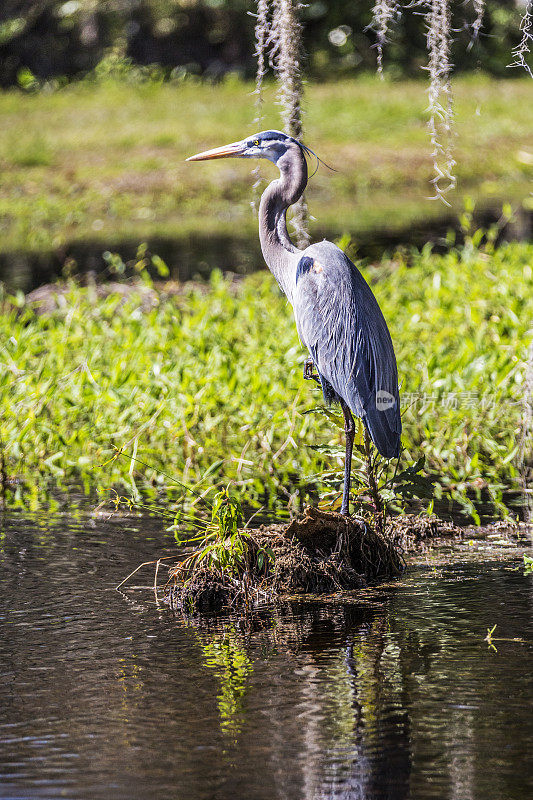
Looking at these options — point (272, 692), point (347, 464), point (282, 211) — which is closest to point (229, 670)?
point (272, 692)

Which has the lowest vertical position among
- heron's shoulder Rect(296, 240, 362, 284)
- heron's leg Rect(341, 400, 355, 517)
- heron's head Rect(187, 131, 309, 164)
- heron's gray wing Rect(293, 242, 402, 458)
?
heron's leg Rect(341, 400, 355, 517)

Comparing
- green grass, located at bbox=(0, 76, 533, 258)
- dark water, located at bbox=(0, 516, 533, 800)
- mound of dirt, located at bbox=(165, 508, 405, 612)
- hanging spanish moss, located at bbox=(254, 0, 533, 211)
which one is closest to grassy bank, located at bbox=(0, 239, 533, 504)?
mound of dirt, located at bbox=(165, 508, 405, 612)

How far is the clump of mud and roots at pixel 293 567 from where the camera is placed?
4.90 meters

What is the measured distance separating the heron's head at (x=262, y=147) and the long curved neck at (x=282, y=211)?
0.11ft

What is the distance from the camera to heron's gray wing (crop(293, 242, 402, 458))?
5250 millimetres

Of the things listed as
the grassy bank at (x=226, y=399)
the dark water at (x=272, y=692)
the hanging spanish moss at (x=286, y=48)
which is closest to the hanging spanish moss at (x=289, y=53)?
the hanging spanish moss at (x=286, y=48)

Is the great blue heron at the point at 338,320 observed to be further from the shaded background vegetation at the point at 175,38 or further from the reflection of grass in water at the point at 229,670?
the shaded background vegetation at the point at 175,38

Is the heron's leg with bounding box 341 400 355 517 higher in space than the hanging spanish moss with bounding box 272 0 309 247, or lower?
lower

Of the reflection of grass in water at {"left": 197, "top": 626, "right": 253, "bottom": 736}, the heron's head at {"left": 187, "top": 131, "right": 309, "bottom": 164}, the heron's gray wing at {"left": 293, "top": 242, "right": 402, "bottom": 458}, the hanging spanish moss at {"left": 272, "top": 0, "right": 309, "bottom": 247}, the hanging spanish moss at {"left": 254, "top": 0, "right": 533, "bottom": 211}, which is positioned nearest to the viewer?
the reflection of grass in water at {"left": 197, "top": 626, "right": 253, "bottom": 736}

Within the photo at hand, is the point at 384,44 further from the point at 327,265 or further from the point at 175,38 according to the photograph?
the point at 175,38

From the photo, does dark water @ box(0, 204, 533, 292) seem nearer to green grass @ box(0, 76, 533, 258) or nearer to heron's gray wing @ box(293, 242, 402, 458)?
green grass @ box(0, 76, 533, 258)

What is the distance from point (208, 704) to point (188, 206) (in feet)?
61.3

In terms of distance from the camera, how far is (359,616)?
4730mm

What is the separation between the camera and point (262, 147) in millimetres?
5438
